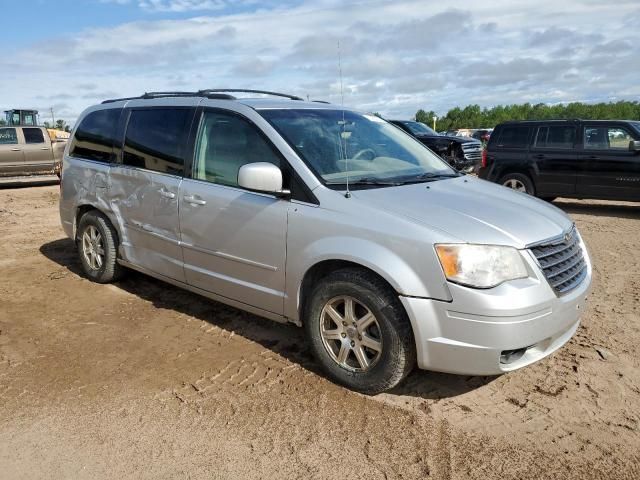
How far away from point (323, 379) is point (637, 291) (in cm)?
365

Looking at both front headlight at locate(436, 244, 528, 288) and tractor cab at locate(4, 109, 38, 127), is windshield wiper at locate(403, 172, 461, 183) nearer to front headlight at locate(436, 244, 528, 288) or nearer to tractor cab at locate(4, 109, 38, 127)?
front headlight at locate(436, 244, 528, 288)

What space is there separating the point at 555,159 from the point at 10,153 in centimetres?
1418

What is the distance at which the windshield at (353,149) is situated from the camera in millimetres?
3930

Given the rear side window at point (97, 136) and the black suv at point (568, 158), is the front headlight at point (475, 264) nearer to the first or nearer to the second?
the rear side window at point (97, 136)

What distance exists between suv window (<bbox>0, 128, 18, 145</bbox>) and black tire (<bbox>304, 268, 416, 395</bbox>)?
15423 millimetres

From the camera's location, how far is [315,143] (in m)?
4.07

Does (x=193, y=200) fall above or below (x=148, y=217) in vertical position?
above

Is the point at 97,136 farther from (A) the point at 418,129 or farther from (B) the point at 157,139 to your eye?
(A) the point at 418,129

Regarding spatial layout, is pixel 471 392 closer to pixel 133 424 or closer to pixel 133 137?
pixel 133 424

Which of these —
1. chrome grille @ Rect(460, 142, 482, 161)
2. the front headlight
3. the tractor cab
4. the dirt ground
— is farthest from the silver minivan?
the tractor cab

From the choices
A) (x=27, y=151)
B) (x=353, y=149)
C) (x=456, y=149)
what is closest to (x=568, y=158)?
(x=456, y=149)

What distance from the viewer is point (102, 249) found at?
224 inches

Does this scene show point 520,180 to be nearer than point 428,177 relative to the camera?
No

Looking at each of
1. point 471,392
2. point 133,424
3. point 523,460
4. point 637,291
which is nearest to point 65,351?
point 133,424
